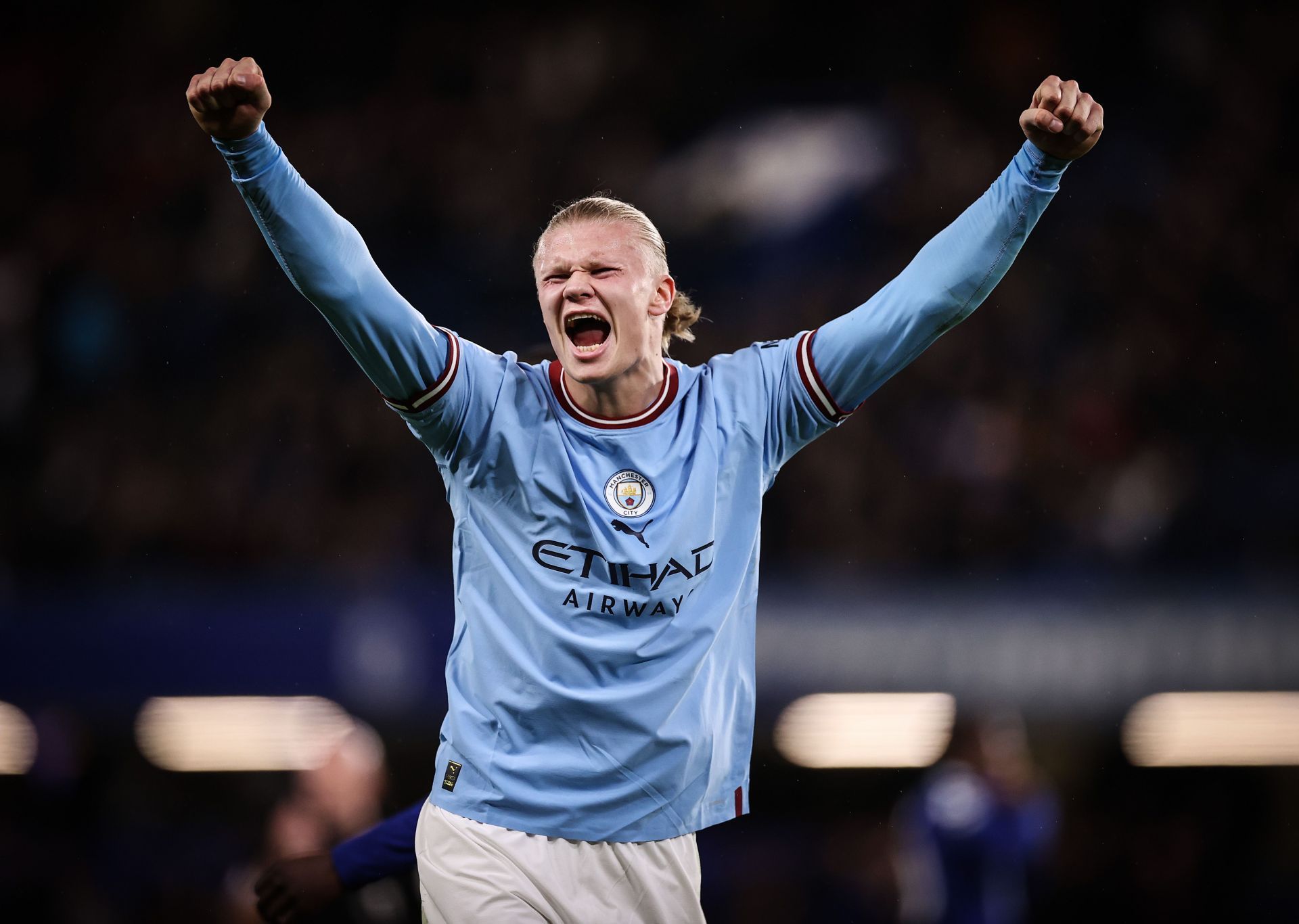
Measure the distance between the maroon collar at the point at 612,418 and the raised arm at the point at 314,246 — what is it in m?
0.29

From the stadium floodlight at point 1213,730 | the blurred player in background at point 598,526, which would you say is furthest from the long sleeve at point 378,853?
the stadium floodlight at point 1213,730

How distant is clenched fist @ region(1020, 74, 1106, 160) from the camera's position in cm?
268

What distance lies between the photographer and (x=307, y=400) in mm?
8156

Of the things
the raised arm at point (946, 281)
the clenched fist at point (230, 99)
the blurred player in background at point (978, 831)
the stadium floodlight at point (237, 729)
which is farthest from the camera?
the stadium floodlight at point (237, 729)

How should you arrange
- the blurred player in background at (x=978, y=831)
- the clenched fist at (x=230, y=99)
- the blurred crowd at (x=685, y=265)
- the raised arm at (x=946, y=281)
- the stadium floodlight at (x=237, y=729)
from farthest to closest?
the blurred crowd at (x=685, y=265)
the stadium floodlight at (x=237, y=729)
the blurred player in background at (x=978, y=831)
the raised arm at (x=946, y=281)
the clenched fist at (x=230, y=99)

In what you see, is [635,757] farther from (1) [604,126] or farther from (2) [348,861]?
(1) [604,126]

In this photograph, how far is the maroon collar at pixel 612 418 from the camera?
2.81 meters

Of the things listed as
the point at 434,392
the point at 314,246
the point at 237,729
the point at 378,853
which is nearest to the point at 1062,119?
the point at 434,392

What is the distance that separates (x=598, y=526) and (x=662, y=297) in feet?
1.96

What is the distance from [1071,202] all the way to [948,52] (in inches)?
56.2

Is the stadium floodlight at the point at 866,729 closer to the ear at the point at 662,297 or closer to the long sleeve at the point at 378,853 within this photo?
the long sleeve at the point at 378,853

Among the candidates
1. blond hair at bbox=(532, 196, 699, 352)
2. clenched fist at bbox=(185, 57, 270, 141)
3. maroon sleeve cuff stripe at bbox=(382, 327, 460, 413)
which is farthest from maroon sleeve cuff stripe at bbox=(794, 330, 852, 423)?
clenched fist at bbox=(185, 57, 270, 141)

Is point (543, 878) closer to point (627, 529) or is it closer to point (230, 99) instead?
point (627, 529)

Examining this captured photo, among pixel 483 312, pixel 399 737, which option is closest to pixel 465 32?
pixel 483 312
